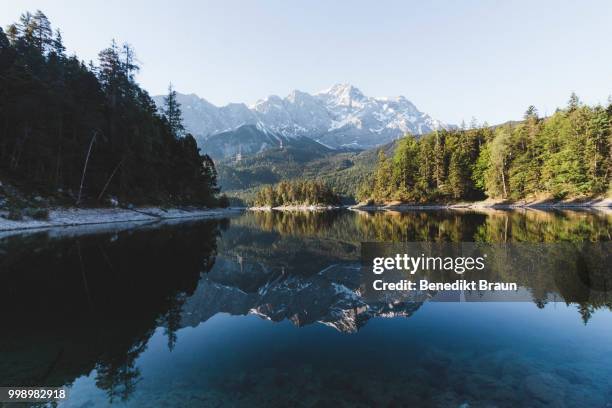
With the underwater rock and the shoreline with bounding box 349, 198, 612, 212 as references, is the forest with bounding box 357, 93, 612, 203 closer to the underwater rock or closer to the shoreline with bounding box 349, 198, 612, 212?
the shoreline with bounding box 349, 198, 612, 212

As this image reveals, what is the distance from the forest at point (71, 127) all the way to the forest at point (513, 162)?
3238 inches

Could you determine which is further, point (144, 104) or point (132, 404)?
point (144, 104)

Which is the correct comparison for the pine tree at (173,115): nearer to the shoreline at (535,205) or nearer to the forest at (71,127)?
the forest at (71,127)

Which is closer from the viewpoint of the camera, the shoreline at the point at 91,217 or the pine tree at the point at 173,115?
the shoreline at the point at 91,217

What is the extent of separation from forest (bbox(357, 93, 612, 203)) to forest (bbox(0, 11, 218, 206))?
82.2m

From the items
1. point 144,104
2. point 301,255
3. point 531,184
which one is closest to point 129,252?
point 301,255

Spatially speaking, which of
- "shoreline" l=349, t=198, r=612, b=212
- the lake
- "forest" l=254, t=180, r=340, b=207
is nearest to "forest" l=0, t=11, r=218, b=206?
the lake

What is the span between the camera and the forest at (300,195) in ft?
516

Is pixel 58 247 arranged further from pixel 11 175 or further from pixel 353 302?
pixel 11 175

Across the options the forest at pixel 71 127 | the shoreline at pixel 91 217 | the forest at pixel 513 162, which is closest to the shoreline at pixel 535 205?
the forest at pixel 513 162

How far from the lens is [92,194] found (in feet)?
174

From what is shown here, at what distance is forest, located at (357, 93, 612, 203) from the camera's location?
6975cm

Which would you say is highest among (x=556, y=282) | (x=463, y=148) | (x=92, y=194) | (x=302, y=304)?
(x=463, y=148)

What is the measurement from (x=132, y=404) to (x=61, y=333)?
178 inches
